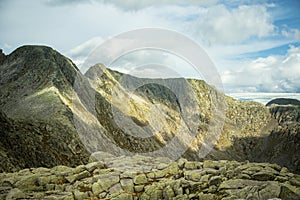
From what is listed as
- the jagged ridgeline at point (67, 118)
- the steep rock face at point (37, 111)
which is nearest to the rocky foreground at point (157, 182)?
the jagged ridgeline at point (67, 118)

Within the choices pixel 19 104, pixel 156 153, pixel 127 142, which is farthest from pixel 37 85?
pixel 156 153

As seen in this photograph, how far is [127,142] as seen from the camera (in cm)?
11025

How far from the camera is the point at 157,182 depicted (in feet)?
96.7

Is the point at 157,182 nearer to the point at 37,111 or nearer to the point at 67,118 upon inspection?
the point at 67,118

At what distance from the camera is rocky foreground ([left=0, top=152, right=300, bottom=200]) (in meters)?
25.5

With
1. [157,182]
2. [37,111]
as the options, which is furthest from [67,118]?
[157,182]

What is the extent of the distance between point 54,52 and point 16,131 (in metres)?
71.7

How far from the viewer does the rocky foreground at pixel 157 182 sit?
25547mm

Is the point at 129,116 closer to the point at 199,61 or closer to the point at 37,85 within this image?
the point at 37,85

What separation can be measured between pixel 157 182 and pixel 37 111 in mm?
51809

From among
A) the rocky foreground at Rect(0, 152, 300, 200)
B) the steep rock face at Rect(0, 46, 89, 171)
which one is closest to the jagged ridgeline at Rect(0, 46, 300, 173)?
the steep rock face at Rect(0, 46, 89, 171)

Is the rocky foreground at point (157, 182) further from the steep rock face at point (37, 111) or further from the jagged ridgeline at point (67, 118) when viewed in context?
the steep rock face at point (37, 111)

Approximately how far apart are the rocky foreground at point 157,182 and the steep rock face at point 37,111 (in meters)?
15.5

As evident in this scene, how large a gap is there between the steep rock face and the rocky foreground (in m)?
15.5
